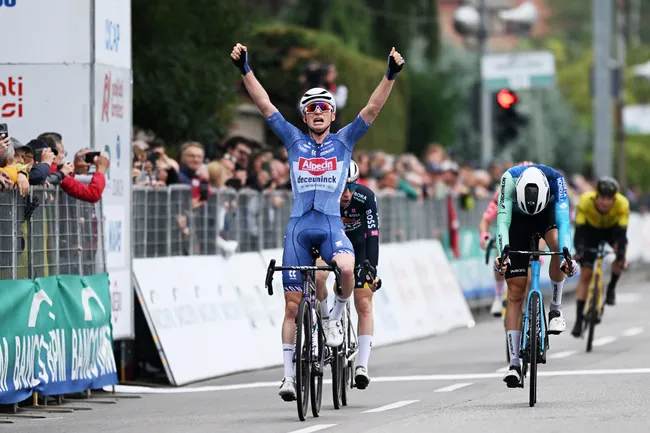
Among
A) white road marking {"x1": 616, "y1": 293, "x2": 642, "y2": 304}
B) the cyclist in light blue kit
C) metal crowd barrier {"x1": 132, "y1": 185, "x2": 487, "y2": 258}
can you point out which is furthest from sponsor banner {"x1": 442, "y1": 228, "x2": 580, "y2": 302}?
the cyclist in light blue kit

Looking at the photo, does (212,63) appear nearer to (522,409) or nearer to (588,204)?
(588,204)

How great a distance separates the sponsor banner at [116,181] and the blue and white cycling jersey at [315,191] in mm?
3488

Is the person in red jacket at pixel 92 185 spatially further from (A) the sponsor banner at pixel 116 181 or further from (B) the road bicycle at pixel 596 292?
(B) the road bicycle at pixel 596 292

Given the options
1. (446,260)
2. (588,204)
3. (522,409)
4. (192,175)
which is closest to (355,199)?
(522,409)

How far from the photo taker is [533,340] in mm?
13383

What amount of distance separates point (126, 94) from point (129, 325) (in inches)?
86.5

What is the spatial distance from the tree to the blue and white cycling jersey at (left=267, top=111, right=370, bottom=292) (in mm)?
9655

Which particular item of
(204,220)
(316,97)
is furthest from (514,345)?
(204,220)

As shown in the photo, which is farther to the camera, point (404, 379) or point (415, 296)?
point (415, 296)

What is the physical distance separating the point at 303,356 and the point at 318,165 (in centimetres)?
144

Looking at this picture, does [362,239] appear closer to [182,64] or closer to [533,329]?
[533,329]

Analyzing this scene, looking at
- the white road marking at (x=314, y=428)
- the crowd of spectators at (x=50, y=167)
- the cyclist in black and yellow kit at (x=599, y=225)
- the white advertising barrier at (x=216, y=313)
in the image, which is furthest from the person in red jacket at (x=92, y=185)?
the cyclist in black and yellow kit at (x=599, y=225)

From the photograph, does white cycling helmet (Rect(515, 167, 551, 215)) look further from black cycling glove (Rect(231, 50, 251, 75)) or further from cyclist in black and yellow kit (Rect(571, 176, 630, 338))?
cyclist in black and yellow kit (Rect(571, 176, 630, 338))

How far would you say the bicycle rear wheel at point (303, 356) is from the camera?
1255cm
